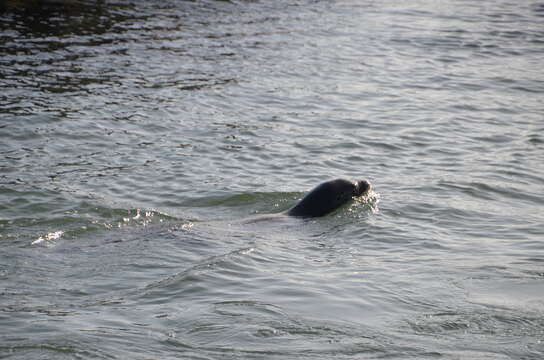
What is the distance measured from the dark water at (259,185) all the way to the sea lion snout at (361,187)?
182 mm

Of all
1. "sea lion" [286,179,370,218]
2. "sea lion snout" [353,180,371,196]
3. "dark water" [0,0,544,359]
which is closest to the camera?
"dark water" [0,0,544,359]

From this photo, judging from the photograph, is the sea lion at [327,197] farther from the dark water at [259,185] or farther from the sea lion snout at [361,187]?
the dark water at [259,185]

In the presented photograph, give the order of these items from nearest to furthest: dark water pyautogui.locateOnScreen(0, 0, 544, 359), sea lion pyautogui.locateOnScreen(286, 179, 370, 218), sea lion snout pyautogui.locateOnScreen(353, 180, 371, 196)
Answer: dark water pyautogui.locateOnScreen(0, 0, 544, 359), sea lion pyautogui.locateOnScreen(286, 179, 370, 218), sea lion snout pyautogui.locateOnScreen(353, 180, 371, 196)

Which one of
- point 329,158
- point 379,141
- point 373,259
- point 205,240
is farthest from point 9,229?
point 379,141

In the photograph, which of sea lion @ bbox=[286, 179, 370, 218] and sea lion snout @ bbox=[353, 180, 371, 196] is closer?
sea lion @ bbox=[286, 179, 370, 218]

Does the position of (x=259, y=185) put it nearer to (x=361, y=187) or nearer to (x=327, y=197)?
(x=327, y=197)

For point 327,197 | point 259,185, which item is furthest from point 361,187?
point 259,185

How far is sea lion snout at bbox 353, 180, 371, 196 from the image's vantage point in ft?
35.1

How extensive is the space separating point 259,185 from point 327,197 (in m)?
1.23

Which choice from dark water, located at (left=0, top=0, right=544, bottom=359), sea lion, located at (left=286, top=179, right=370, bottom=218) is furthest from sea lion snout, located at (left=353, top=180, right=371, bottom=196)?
dark water, located at (left=0, top=0, right=544, bottom=359)

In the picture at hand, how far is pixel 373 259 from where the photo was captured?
8.60 m

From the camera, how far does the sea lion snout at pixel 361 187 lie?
1069cm

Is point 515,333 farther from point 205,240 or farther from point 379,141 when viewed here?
point 379,141

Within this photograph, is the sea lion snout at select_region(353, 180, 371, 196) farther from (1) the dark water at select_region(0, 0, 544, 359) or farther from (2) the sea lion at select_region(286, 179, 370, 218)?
(1) the dark water at select_region(0, 0, 544, 359)
